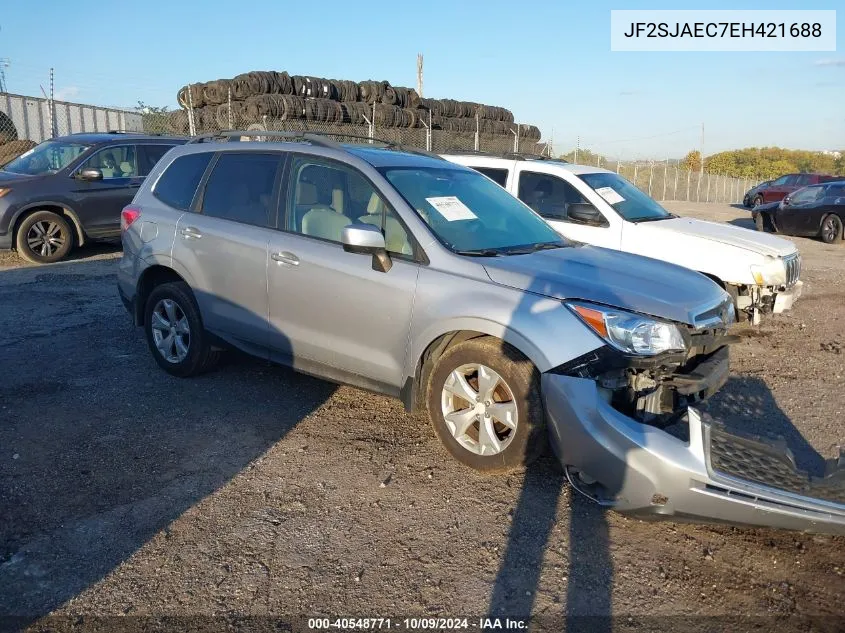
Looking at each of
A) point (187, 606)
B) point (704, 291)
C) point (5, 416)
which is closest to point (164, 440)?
point (5, 416)

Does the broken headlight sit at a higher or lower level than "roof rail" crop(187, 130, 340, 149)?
lower

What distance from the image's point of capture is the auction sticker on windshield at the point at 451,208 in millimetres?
4680

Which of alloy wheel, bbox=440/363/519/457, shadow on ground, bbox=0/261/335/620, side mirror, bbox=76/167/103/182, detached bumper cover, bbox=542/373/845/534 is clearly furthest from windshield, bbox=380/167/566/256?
side mirror, bbox=76/167/103/182

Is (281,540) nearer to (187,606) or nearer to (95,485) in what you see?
(187,606)

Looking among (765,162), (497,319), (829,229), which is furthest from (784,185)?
(765,162)

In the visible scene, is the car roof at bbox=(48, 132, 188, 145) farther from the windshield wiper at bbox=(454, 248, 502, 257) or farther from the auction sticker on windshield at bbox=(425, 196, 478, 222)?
the windshield wiper at bbox=(454, 248, 502, 257)

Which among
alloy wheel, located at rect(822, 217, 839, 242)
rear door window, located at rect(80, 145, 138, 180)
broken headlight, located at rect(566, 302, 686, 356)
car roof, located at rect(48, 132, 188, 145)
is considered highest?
car roof, located at rect(48, 132, 188, 145)

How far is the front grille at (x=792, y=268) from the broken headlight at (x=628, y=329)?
4284 millimetres

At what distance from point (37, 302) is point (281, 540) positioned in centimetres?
611

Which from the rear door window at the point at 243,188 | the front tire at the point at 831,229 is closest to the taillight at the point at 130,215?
the rear door window at the point at 243,188

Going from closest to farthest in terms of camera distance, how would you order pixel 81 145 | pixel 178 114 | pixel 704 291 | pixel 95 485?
pixel 95 485, pixel 704 291, pixel 81 145, pixel 178 114

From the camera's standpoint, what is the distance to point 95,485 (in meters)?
4.02

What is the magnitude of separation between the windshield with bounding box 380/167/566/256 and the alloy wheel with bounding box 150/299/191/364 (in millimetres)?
2058

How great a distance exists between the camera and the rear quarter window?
5660 mm
